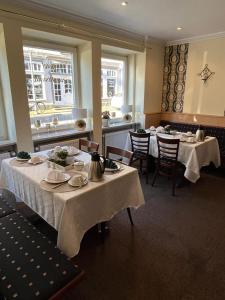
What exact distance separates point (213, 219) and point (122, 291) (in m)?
1.45

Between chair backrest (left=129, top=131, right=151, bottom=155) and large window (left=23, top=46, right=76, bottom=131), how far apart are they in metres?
1.24

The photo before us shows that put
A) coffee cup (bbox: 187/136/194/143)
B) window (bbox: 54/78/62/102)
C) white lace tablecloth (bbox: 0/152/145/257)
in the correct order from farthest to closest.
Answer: window (bbox: 54/78/62/102) < coffee cup (bbox: 187/136/194/143) < white lace tablecloth (bbox: 0/152/145/257)

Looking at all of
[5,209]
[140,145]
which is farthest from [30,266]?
[140,145]

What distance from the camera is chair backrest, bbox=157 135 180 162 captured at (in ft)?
9.51

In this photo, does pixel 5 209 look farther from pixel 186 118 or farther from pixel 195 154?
pixel 186 118

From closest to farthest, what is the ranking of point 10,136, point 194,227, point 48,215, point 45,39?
point 48,215
point 194,227
point 10,136
point 45,39

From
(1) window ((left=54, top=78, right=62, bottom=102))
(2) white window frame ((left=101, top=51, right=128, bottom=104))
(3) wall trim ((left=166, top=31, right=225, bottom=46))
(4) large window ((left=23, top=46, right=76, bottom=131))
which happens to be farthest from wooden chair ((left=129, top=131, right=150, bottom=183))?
(3) wall trim ((left=166, top=31, right=225, bottom=46))

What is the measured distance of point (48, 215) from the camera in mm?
1620

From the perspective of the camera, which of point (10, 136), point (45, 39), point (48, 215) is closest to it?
point (48, 215)

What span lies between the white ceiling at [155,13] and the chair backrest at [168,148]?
1.76 m

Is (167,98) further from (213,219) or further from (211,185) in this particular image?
(213,219)

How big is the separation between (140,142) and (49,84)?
1.81 meters

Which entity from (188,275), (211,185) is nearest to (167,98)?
(211,185)

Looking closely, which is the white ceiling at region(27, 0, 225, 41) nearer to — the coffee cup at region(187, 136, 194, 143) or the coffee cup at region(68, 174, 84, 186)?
the coffee cup at region(187, 136, 194, 143)
